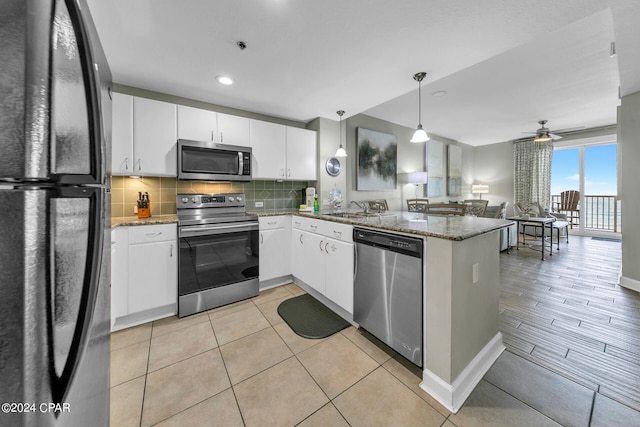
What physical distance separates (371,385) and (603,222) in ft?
26.8

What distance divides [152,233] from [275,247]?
4.01 ft

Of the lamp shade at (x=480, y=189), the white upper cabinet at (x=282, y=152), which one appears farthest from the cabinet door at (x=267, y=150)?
the lamp shade at (x=480, y=189)

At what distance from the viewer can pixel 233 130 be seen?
9.31 ft

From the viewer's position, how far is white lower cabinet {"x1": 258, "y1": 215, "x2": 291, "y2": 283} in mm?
2770

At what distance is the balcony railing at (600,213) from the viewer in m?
5.84

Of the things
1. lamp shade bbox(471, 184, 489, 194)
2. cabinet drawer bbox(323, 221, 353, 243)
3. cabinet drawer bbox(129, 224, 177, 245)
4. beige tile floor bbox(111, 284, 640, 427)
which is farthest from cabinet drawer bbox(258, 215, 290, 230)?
lamp shade bbox(471, 184, 489, 194)

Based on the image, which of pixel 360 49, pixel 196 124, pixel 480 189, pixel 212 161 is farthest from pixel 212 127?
pixel 480 189

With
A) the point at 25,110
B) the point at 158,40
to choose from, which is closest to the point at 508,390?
the point at 25,110

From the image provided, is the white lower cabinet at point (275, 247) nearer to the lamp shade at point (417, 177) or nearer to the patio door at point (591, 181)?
the lamp shade at point (417, 177)

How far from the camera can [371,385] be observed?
1470 mm

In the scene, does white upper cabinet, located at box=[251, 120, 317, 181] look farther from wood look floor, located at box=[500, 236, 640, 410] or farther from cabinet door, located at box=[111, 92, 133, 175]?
wood look floor, located at box=[500, 236, 640, 410]

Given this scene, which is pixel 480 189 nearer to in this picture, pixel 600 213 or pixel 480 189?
pixel 480 189

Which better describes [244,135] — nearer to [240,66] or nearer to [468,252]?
[240,66]

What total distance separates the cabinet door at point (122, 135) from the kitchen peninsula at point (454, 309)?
8.20 ft
